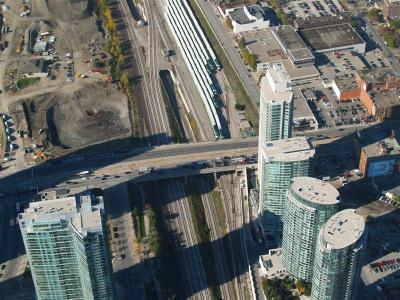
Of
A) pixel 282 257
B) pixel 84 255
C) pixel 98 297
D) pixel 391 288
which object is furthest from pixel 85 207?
pixel 391 288

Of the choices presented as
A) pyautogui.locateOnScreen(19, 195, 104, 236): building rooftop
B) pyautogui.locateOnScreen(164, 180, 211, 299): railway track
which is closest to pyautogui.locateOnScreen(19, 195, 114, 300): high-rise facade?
pyautogui.locateOnScreen(19, 195, 104, 236): building rooftop

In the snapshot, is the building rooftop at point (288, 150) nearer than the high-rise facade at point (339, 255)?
No

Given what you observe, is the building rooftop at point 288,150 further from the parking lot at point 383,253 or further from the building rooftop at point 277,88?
the parking lot at point 383,253

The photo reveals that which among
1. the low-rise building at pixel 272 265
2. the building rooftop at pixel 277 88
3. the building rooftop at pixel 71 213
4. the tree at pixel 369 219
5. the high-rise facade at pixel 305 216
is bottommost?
the low-rise building at pixel 272 265

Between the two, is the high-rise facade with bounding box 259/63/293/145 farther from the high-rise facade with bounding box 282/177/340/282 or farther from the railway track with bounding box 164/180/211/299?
the railway track with bounding box 164/180/211/299

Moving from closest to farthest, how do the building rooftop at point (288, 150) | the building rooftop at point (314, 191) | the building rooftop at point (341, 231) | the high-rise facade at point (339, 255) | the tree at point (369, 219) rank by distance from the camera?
1. the building rooftop at point (341, 231)
2. the high-rise facade at point (339, 255)
3. the building rooftop at point (314, 191)
4. the building rooftop at point (288, 150)
5. the tree at point (369, 219)

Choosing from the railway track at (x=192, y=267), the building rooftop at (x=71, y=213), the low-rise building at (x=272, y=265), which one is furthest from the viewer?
the railway track at (x=192, y=267)

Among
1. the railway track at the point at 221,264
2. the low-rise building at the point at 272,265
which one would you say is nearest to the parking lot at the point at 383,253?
the low-rise building at the point at 272,265

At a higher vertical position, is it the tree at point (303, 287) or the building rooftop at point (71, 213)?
the building rooftop at point (71, 213)
